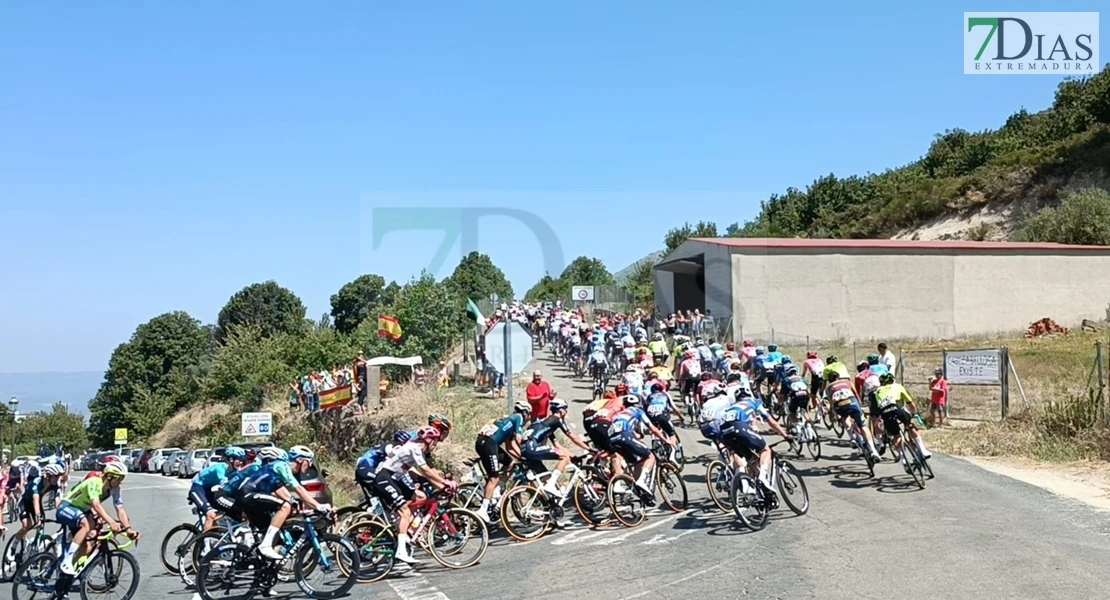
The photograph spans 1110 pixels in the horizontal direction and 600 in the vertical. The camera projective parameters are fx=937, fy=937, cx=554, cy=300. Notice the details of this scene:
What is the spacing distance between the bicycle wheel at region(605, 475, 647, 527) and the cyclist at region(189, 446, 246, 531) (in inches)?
210

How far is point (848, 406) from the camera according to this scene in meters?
16.0

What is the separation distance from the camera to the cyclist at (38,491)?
16.3m

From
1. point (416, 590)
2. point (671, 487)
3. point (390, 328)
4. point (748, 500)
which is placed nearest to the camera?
point (416, 590)

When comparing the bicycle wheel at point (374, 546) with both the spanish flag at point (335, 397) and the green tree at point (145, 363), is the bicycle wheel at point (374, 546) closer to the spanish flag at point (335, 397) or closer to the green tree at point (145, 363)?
the spanish flag at point (335, 397)

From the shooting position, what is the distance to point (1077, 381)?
78.0 feet

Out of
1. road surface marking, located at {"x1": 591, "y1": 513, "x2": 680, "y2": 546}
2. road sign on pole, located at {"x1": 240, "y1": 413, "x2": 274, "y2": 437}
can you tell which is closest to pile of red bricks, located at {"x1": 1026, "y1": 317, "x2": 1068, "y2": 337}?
road surface marking, located at {"x1": 591, "y1": 513, "x2": 680, "y2": 546}

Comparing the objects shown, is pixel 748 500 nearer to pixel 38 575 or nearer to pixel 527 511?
pixel 527 511

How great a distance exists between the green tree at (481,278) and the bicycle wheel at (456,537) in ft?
244

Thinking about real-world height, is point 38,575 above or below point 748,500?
below

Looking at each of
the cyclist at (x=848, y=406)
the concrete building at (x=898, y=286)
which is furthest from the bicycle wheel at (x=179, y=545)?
the concrete building at (x=898, y=286)

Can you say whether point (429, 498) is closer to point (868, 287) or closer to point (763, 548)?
point (763, 548)

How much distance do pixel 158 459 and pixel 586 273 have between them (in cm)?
5555

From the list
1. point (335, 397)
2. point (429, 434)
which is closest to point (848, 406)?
point (429, 434)

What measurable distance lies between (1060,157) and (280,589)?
221 ft
